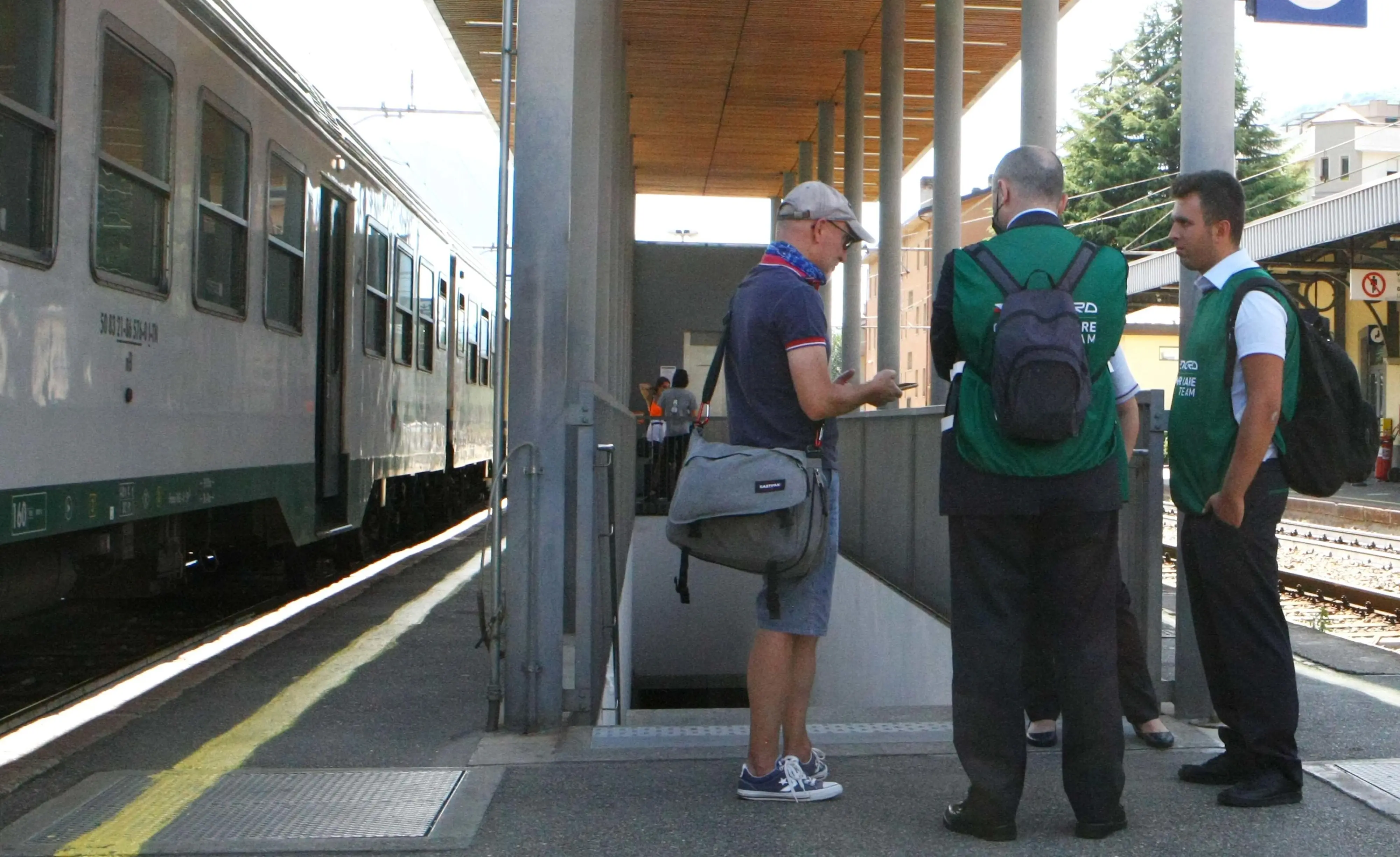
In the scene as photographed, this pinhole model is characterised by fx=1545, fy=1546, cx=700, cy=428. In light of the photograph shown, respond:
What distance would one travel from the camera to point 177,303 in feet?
23.4

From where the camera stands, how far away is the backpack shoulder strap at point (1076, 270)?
3977 millimetres

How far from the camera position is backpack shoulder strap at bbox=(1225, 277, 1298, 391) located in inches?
173

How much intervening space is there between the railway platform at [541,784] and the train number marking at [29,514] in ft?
2.41

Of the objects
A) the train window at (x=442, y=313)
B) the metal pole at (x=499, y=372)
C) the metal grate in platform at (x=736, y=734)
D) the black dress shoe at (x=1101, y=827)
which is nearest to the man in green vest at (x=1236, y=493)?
the black dress shoe at (x=1101, y=827)

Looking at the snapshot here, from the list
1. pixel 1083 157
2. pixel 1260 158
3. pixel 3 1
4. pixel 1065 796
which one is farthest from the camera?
pixel 1083 157

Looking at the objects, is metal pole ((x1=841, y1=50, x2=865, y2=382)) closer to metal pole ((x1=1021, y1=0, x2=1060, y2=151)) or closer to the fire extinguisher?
metal pole ((x1=1021, y1=0, x2=1060, y2=151))

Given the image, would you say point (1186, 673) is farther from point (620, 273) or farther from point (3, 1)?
point (620, 273)

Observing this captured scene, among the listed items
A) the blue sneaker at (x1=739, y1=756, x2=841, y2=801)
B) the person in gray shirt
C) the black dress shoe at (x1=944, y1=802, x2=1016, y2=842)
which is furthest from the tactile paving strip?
the person in gray shirt

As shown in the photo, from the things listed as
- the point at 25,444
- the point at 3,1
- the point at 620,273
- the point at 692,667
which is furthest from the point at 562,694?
the point at 620,273

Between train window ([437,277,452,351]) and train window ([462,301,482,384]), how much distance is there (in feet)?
5.05

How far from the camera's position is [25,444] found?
217 inches

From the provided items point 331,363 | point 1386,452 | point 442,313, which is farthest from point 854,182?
point 1386,452

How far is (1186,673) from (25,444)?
4198 millimetres

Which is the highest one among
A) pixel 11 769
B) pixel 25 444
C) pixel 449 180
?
pixel 449 180
